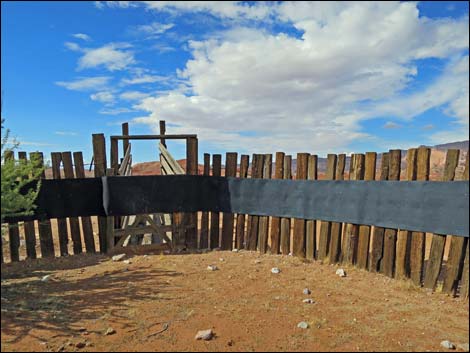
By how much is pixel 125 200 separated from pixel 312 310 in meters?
4.35

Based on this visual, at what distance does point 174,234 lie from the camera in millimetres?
7930

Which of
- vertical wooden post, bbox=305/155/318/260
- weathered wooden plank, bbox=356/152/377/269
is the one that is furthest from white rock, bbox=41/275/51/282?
weathered wooden plank, bbox=356/152/377/269

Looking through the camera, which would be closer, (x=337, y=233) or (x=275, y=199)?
(x=337, y=233)

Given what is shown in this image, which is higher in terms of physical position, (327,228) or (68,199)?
(68,199)

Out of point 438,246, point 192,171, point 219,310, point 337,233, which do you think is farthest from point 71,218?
point 438,246

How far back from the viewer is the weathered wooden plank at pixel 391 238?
5918mm

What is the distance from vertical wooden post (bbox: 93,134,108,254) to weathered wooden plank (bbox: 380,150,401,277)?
5.13m

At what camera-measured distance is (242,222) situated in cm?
771

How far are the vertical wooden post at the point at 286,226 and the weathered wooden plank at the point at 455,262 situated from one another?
2.66 metres

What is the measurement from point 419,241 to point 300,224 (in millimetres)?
2025

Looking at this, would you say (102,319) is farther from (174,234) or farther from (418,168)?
(418,168)

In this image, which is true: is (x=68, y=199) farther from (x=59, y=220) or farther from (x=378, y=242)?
(x=378, y=242)

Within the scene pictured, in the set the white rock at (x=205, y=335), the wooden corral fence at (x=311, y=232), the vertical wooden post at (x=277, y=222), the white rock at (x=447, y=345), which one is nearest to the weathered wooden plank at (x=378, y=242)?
the wooden corral fence at (x=311, y=232)

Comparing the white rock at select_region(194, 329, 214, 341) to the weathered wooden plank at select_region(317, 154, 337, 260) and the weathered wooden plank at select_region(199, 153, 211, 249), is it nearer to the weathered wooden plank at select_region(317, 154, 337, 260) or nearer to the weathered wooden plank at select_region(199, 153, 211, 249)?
the weathered wooden plank at select_region(317, 154, 337, 260)
